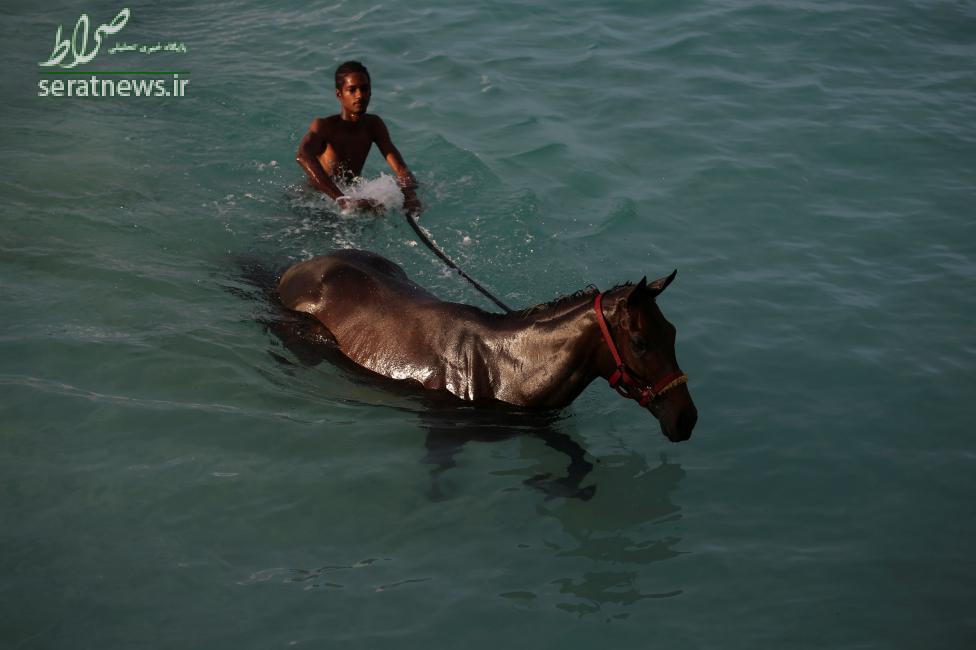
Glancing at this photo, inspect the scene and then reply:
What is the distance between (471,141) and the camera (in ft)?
35.5

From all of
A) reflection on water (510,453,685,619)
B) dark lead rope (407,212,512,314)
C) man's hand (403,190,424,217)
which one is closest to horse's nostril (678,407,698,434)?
reflection on water (510,453,685,619)

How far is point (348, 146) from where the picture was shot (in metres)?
9.38

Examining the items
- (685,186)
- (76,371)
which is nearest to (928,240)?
(685,186)

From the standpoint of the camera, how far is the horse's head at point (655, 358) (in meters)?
5.46

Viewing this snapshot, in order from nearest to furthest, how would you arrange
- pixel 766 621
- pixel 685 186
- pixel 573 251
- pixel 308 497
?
pixel 766 621 < pixel 308 497 < pixel 573 251 < pixel 685 186

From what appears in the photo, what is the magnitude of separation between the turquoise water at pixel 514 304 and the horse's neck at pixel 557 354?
1.07 ft

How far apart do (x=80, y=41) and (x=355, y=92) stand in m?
5.77

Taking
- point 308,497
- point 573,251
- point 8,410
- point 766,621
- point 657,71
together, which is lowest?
point 766,621

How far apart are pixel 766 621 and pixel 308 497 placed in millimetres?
2497

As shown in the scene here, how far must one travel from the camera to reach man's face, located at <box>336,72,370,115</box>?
8.84 metres

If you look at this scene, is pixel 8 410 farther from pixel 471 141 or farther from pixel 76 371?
pixel 471 141

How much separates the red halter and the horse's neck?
0.08 metres

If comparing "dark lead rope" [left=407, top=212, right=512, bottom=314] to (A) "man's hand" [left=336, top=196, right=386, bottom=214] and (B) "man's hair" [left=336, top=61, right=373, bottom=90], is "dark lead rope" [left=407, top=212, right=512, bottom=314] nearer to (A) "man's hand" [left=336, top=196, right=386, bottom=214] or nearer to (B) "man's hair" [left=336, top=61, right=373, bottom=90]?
(A) "man's hand" [left=336, top=196, right=386, bottom=214]

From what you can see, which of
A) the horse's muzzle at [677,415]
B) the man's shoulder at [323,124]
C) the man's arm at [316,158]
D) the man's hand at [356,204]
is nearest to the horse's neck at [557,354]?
the horse's muzzle at [677,415]
